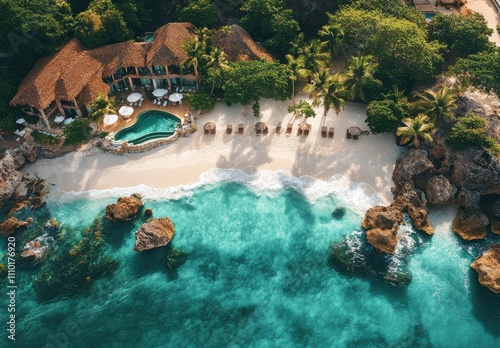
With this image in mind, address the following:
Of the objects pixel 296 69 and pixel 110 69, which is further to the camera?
pixel 110 69

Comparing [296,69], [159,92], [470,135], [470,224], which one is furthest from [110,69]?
[470,224]

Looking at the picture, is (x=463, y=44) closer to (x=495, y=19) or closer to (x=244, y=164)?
(x=495, y=19)

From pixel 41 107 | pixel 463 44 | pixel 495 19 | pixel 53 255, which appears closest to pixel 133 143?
pixel 41 107

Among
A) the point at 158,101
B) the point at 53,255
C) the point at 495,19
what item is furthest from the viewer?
the point at 495,19

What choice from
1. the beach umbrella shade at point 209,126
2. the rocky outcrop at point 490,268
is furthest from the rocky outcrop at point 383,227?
the beach umbrella shade at point 209,126

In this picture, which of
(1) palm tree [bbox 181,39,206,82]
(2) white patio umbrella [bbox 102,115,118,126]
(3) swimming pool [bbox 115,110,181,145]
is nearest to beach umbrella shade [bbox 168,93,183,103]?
(3) swimming pool [bbox 115,110,181,145]

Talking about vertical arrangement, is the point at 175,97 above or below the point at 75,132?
above

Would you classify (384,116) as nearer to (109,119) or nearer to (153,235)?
(153,235)

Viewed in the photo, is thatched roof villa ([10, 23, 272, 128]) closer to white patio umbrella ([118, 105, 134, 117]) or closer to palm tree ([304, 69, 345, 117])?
white patio umbrella ([118, 105, 134, 117])
